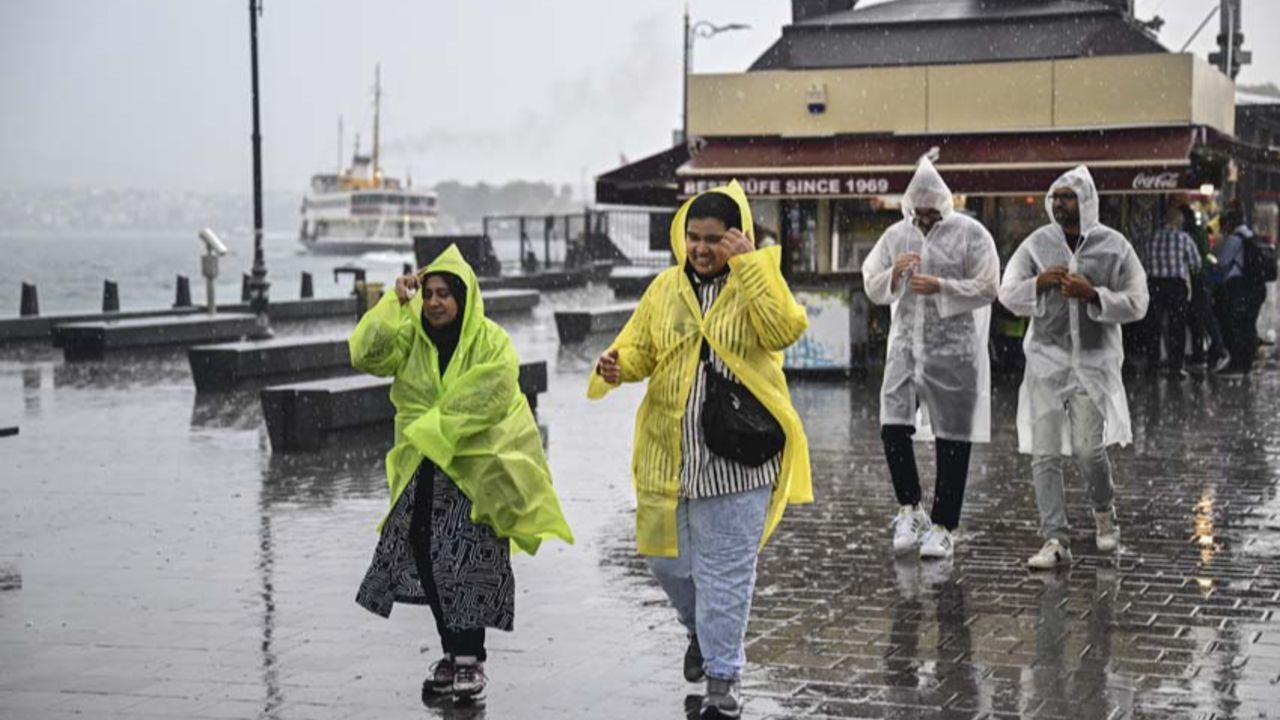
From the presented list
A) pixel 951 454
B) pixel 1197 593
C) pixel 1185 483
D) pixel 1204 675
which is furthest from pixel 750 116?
pixel 1204 675

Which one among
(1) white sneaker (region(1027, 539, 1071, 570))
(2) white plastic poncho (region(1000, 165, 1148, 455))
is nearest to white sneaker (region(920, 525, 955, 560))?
(1) white sneaker (region(1027, 539, 1071, 570))

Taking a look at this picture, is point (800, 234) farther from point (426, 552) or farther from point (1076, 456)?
point (426, 552)

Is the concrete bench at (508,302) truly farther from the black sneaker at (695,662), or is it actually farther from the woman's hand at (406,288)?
the black sneaker at (695,662)

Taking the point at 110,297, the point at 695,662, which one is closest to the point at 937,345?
the point at 695,662

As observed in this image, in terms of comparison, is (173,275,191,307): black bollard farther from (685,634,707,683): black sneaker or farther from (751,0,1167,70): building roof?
(685,634,707,683): black sneaker

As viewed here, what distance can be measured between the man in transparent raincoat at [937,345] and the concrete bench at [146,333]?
56.2 feet

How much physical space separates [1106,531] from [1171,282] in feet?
35.6

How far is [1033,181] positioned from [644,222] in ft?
140

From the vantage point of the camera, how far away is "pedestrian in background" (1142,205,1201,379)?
20.1 meters

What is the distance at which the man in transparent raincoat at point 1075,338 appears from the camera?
964cm

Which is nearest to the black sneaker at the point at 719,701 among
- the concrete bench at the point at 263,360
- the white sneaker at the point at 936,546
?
the white sneaker at the point at 936,546

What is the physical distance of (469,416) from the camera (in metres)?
7.16

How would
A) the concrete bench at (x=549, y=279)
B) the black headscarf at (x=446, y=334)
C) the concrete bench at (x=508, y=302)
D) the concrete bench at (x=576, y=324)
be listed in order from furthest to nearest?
the concrete bench at (x=549, y=279), the concrete bench at (x=508, y=302), the concrete bench at (x=576, y=324), the black headscarf at (x=446, y=334)

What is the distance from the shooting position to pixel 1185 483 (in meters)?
12.4
